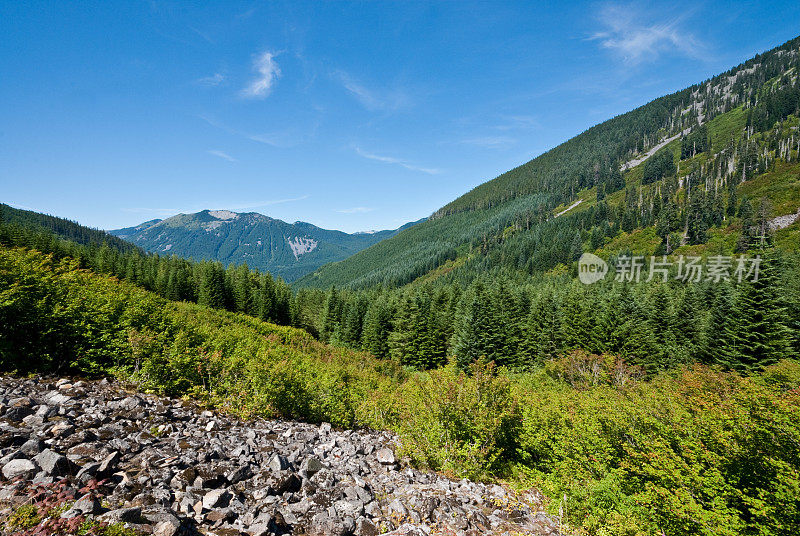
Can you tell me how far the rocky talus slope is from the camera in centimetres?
478

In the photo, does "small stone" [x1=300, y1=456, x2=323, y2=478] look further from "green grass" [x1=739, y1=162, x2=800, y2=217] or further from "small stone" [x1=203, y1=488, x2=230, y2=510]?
"green grass" [x1=739, y1=162, x2=800, y2=217]

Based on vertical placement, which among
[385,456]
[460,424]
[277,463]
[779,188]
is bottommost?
[385,456]

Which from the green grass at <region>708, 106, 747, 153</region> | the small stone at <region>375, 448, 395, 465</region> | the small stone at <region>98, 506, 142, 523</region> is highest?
the green grass at <region>708, 106, 747, 153</region>

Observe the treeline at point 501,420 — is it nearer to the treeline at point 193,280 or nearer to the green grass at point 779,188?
the treeline at point 193,280

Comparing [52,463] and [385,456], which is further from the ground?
[52,463]

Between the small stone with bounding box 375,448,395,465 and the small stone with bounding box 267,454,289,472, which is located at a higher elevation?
the small stone with bounding box 267,454,289,472

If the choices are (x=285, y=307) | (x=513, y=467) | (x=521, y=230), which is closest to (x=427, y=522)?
(x=513, y=467)

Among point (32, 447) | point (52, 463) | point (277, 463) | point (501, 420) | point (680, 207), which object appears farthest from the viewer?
point (680, 207)

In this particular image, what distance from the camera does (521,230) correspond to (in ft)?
576

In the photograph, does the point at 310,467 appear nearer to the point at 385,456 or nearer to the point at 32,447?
the point at 385,456

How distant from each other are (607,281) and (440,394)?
278 feet

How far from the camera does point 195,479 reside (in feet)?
21.4

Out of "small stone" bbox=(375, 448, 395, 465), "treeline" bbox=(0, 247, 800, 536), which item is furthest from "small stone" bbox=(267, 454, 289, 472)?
"treeline" bbox=(0, 247, 800, 536)

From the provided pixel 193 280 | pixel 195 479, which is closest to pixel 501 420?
pixel 195 479
